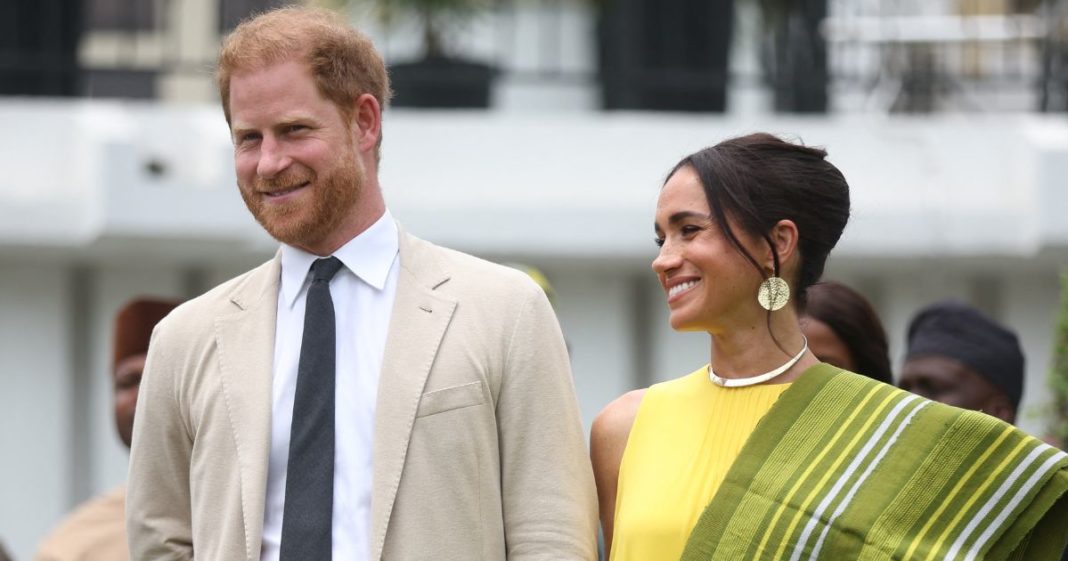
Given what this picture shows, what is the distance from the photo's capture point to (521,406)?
3342 mm

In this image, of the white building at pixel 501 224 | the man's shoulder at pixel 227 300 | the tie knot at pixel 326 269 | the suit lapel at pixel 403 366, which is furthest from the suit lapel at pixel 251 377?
the white building at pixel 501 224

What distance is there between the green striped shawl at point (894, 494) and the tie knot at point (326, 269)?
0.79m

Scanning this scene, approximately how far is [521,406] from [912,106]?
5.81 meters

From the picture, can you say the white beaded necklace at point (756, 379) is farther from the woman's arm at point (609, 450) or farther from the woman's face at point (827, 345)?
the woman's face at point (827, 345)

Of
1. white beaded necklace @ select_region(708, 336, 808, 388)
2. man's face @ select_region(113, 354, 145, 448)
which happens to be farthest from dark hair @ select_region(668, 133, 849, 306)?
man's face @ select_region(113, 354, 145, 448)

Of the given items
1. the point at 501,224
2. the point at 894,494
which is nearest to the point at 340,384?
the point at 894,494

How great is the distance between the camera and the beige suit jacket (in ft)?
10.7

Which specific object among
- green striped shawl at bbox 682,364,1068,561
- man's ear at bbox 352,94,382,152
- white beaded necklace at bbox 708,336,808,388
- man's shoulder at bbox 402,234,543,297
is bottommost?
green striped shawl at bbox 682,364,1068,561

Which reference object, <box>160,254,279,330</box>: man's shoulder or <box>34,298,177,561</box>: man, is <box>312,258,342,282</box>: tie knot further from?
<box>34,298,177,561</box>: man

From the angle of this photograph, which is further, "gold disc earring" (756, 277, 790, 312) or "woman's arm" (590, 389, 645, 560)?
"woman's arm" (590, 389, 645, 560)

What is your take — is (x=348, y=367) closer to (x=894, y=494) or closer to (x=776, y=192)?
(x=776, y=192)

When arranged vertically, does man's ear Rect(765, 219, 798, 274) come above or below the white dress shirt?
above

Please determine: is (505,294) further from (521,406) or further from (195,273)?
(195,273)

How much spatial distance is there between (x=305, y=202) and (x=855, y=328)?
1669 millimetres
